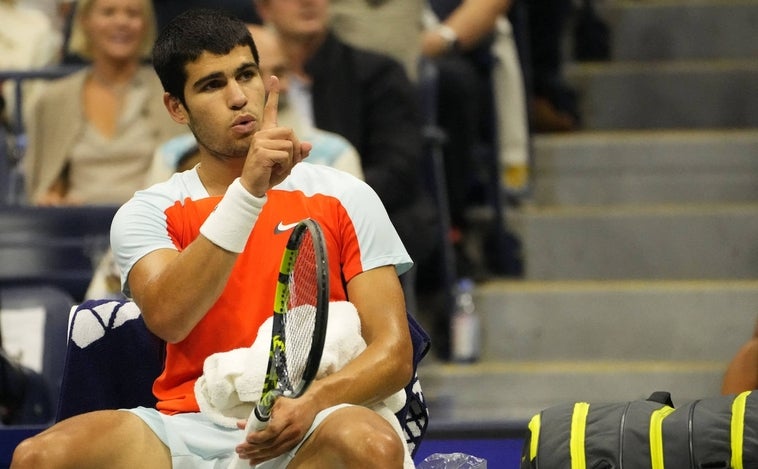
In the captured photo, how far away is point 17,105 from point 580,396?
2.20 metres

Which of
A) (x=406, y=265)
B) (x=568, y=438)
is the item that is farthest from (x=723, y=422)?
(x=406, y=265)

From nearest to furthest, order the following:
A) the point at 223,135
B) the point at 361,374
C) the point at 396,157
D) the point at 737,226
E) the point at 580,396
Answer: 1. the point at 361,374
2. the point at 223,135
3. the point at 396,157
4. the point at 580,396
5. the point at 737,226

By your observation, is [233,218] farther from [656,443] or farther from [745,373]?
[745,373]

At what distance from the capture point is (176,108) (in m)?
3.07

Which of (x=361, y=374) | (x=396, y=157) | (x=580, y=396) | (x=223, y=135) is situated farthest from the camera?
(x=580, y=396)

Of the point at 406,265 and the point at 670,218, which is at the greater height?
the point at 406,265

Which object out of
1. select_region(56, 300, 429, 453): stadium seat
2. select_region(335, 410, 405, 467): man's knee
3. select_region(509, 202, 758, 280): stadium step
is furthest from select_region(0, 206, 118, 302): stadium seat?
select_region(335, 410, 405, 467): man's knee

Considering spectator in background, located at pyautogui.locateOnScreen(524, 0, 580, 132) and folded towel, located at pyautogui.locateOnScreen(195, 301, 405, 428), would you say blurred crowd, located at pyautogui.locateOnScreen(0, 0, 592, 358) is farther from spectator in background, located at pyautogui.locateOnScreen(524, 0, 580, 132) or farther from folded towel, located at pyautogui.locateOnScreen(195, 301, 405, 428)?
folded towel, located at pyautogui.locateOnScreen(195, 301, 405, 428)

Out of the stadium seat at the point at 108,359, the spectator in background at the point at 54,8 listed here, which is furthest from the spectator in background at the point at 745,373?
the spectator in background at the point at 54,8

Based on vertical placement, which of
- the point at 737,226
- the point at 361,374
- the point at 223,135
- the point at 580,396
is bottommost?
the point at 580,396

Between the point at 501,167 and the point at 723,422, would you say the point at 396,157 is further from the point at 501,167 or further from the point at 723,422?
the point at 723,422

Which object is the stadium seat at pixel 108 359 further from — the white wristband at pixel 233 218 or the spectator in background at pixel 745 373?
the spectator in background at pixel 745 373

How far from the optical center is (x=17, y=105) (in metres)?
5.59

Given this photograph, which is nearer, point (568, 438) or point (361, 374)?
point (361, 374)
